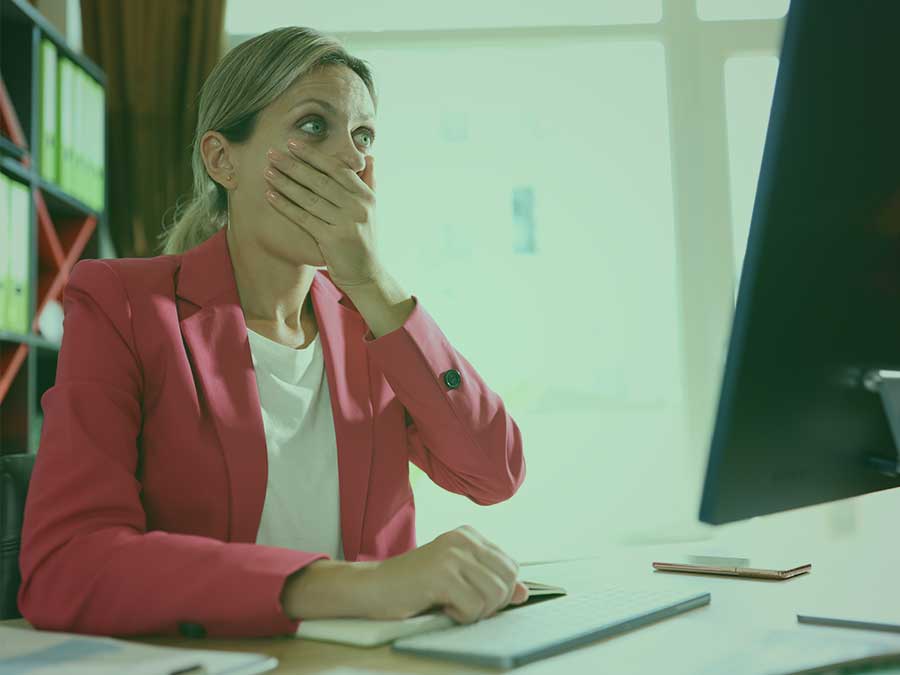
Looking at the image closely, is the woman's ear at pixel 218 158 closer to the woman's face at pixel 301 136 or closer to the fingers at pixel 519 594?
the woman's face at pixel 301 136

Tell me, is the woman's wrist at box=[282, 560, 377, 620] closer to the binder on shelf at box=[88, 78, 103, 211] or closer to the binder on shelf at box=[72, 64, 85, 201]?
the binder on shelf at box=[72, 64, 85, 201]

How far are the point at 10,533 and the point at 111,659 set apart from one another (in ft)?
1.83

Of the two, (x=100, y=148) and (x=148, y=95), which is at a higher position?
(x=148, y=95)

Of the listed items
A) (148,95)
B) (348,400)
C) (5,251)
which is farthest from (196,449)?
(148,95)

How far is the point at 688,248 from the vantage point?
10.8 feet

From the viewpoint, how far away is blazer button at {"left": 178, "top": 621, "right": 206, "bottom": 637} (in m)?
0.70

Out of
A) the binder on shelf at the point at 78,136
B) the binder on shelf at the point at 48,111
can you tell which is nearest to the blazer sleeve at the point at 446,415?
the binder on shelf at the point at 48,111

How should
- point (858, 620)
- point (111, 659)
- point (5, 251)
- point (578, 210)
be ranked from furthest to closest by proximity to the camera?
Result: 1. point (578, 210)
2. point (5, 251)
3. point (858, 620)
4. point (111, 659)

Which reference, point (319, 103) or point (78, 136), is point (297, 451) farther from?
point (78, 136)

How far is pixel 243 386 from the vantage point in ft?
3.52

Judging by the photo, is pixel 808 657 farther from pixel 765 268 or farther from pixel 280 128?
pixel 280 128

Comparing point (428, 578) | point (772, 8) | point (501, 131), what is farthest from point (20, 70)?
point (772, 8)

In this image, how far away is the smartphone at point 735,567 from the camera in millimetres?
938

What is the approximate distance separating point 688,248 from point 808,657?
285 cm
